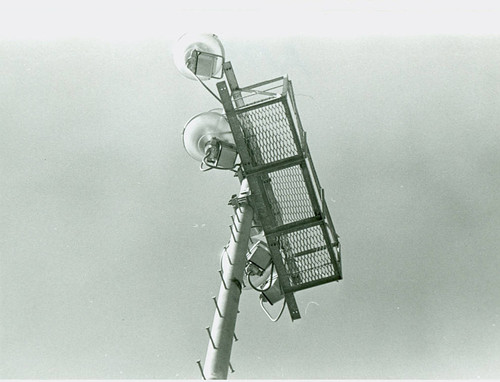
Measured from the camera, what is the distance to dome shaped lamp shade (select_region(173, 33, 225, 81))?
5453 millimetres

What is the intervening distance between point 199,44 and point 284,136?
1.24 meters

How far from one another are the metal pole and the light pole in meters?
0.02

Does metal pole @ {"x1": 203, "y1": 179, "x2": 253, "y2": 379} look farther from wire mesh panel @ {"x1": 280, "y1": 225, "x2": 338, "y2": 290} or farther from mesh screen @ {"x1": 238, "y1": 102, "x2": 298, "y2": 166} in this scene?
wire mesh panel @ {"x1": 280, "y1": 225, "x2": 338, "y2": 290}

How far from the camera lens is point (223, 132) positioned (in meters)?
5.48

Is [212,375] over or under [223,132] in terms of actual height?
under

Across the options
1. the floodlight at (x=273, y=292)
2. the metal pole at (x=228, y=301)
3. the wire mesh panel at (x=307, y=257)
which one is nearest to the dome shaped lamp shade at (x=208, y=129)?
the metal pole at (x=228, y=301)

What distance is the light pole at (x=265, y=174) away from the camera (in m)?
5.47

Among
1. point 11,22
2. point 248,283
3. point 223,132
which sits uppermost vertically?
point 11,22

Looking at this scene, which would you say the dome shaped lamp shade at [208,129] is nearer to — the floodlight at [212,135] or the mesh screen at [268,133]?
the floodlight at [212,135]

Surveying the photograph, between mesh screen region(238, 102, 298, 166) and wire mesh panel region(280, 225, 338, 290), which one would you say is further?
wire mesh panel region(280, 225, 338, 290)

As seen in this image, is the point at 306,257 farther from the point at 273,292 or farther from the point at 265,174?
the point at 265,174

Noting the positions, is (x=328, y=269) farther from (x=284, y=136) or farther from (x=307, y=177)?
(x=284, y=136)

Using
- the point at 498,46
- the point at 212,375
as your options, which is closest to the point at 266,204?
the point at 212,375


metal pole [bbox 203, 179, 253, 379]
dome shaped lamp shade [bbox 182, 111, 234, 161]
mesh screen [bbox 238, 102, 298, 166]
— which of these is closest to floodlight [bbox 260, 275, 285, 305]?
metal pole [bbox 203, 179, 253, 379]
